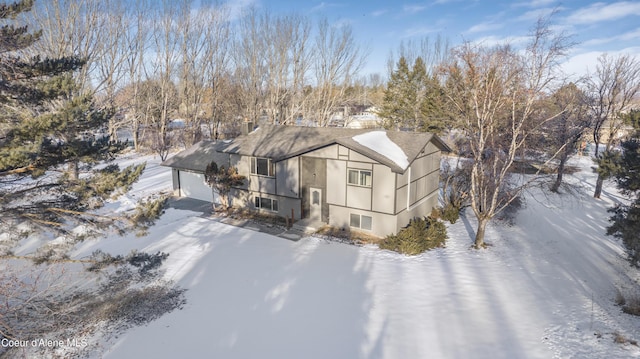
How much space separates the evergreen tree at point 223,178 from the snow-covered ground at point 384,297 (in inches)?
109

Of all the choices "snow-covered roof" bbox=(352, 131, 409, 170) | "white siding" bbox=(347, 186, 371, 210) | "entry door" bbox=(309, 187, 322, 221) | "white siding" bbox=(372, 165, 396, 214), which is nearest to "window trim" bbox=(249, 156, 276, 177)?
"entry door" bbox=(309, 187, 322, 221)

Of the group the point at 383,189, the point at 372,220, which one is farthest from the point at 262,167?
the point at 383,189

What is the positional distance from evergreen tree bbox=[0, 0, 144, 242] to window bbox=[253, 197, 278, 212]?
1141cm

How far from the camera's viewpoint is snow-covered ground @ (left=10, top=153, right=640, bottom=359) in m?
10.8

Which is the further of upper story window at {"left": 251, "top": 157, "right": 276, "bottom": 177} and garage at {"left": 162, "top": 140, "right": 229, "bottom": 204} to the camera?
garage at {"left": 162, "top": 140, "right": 229, "bottom": 204}

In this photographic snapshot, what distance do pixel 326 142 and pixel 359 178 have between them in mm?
2587

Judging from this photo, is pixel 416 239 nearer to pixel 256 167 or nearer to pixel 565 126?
pixel 256 167

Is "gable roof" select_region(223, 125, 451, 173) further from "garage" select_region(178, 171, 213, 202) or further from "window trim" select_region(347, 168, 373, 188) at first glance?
"garage" select_region(178, 171, 213, 202)

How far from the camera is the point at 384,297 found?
44.3 feet

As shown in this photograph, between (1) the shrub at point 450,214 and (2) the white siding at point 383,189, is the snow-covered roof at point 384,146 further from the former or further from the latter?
(1) the shrub at point 450,214

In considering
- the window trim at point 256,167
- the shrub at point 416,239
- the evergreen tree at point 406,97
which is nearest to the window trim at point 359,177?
the shrub at point 416,239

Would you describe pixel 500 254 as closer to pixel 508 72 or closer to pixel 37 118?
pixel 508 72

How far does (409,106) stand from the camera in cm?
4725

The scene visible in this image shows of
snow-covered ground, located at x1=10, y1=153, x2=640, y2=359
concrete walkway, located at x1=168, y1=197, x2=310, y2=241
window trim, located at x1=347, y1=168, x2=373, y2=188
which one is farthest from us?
concrete walkway, located at x1=168, y1=197, x2=310, y2=241
